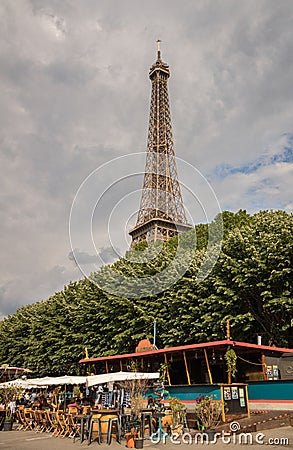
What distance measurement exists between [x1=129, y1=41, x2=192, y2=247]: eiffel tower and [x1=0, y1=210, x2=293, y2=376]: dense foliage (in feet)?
111

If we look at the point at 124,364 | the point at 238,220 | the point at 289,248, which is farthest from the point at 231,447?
the point at 238,220

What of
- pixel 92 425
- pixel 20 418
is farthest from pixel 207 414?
pixel 20 418

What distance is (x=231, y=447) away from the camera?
13703 mm

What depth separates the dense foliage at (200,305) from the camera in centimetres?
2650

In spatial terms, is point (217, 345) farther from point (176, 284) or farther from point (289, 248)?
point (176, 284)

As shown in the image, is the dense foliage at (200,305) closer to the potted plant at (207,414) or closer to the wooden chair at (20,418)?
the potted plant at (207,414)

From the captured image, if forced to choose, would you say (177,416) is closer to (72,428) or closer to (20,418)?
(72,428)

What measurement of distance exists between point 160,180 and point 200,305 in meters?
67.7

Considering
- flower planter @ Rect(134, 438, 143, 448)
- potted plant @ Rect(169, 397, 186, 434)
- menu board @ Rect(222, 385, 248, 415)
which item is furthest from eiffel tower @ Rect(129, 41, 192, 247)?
flower planter @ Rect(134, 438, 143, 448)

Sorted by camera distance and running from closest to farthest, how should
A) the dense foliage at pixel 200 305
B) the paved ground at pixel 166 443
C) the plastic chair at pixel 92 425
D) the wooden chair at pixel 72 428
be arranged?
the paved ground at pixel 166 443
the plastic chair at pixel 92 425
the wooden chair at pixel 72 428
the dense foliage at pixel 200 305

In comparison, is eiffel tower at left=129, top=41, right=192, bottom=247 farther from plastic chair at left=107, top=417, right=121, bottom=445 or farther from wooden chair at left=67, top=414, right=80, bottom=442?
plastic chair at left=107, top=417, right=121, bottom=445

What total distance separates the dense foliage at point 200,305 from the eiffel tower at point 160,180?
1331 inches

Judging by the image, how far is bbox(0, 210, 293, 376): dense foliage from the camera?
1043 inches

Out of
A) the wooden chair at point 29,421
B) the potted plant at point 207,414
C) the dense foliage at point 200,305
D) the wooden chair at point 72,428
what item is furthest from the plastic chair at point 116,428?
the dense foliage at point 200,305
